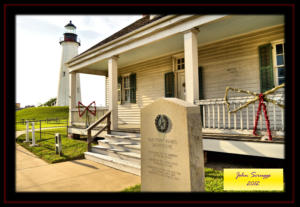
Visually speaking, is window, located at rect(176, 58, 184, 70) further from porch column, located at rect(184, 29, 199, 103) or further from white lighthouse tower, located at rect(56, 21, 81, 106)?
white lighthouse tower, located at rect(56, 21, 81, 106)

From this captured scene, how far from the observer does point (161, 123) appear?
8.98 feet

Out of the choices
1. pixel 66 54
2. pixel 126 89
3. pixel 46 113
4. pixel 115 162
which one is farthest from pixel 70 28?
pixel 115 162

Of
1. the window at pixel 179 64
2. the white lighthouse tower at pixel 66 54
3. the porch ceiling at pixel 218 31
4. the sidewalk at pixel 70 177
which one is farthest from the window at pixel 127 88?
the white lighthouse tower at pixel 66 54

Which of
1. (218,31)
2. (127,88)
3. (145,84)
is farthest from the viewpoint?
(127,88)

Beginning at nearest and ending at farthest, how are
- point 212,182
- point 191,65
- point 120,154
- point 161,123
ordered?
point 161,123, point 212,182, point 191,65, point 120,154

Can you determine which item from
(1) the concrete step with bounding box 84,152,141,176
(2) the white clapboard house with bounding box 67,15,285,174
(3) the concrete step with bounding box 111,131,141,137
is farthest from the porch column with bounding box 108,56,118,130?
(1) the concrete step with bounding box 84,152,141,176

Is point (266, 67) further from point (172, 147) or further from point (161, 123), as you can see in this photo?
point (172, 147)

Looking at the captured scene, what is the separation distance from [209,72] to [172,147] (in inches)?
199

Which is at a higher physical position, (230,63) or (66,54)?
(66,54)

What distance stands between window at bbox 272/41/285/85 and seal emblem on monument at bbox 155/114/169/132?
458 cm
